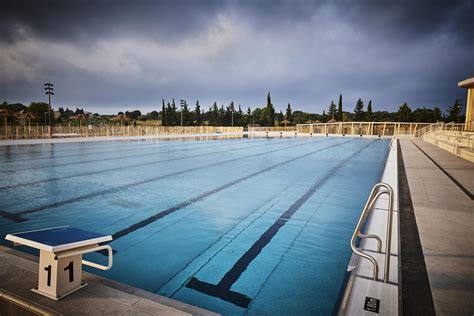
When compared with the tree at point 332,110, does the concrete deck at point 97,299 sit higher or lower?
lower

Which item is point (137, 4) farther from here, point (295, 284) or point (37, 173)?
point (295, 284)

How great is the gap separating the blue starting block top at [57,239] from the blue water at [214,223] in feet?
2.78

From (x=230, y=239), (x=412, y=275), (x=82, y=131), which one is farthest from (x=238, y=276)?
(x=82, y=131)

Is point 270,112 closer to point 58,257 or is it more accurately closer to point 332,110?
point 332,110

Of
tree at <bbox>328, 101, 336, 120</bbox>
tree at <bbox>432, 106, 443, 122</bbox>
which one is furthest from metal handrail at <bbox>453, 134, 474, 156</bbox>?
tree at <bbox>432, 106, 443, 122</bbox>

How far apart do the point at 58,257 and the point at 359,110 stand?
6764cm

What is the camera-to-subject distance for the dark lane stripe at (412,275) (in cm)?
155

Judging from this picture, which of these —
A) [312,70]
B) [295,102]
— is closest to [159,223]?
[312,70]

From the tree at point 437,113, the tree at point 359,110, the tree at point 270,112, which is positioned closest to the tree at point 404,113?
the tree at point 359,110

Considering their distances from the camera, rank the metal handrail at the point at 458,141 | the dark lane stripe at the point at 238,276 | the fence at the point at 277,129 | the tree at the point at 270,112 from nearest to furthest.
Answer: the dark lane stripe at the point at 238,276 → the metal handrail at the point at 458,141 → the fence at the point at 277,129 → the tree at the point at 270,112

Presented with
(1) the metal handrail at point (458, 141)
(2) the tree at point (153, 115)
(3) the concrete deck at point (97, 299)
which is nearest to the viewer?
(3) the concrete deck at point (97, 299)

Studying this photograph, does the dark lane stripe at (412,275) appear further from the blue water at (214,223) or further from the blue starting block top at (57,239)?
the blue starting block top at (57,239)

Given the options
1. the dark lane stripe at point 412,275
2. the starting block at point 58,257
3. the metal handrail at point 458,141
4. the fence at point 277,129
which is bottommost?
the dark lane stripe at point 412,275

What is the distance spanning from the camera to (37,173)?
24.3ft
